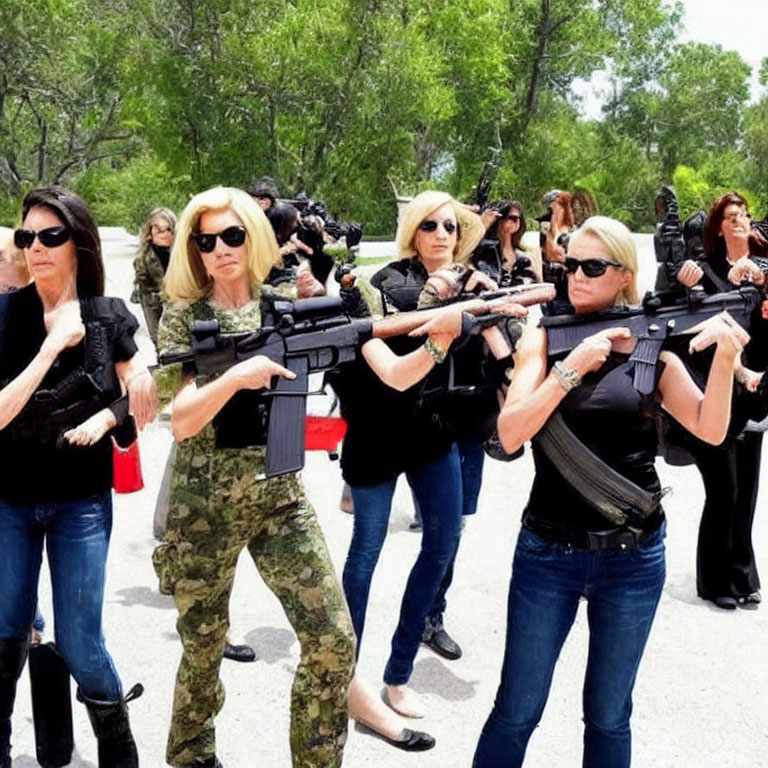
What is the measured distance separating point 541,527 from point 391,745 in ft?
4.33

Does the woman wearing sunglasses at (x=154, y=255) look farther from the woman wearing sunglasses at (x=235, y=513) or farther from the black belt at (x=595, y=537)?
the black belt at (x=595, y=537)

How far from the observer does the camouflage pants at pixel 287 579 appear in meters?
3.07

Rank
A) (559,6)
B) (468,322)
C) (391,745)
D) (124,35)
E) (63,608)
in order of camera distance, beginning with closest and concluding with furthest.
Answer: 1. (63,608)
2. (468,322)
3. (391,745)
4. (124,35)
5. (559,6)

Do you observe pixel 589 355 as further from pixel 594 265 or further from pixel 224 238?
pixel 224 238

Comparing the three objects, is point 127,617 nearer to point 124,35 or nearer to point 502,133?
point 124,35

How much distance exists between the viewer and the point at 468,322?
134 inches

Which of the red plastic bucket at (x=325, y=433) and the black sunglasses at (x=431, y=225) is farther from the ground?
the black sunglasses at (x=431, y=225)

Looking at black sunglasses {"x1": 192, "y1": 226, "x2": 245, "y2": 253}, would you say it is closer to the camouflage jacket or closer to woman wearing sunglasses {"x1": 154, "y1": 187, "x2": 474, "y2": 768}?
woman wearing sunglasses {"x1": 154, "y1": 187, "x2": 474, "y2": 768}

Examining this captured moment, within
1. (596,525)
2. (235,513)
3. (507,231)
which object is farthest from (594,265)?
(507,231)

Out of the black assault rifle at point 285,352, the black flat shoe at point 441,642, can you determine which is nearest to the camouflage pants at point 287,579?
the black assault rifle at point 285,352

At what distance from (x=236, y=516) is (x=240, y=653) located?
1.52 metres

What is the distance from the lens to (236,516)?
3.06 meters

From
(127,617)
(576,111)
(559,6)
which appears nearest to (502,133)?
(559,6)

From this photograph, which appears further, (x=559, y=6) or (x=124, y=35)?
(x=559, y=6)
